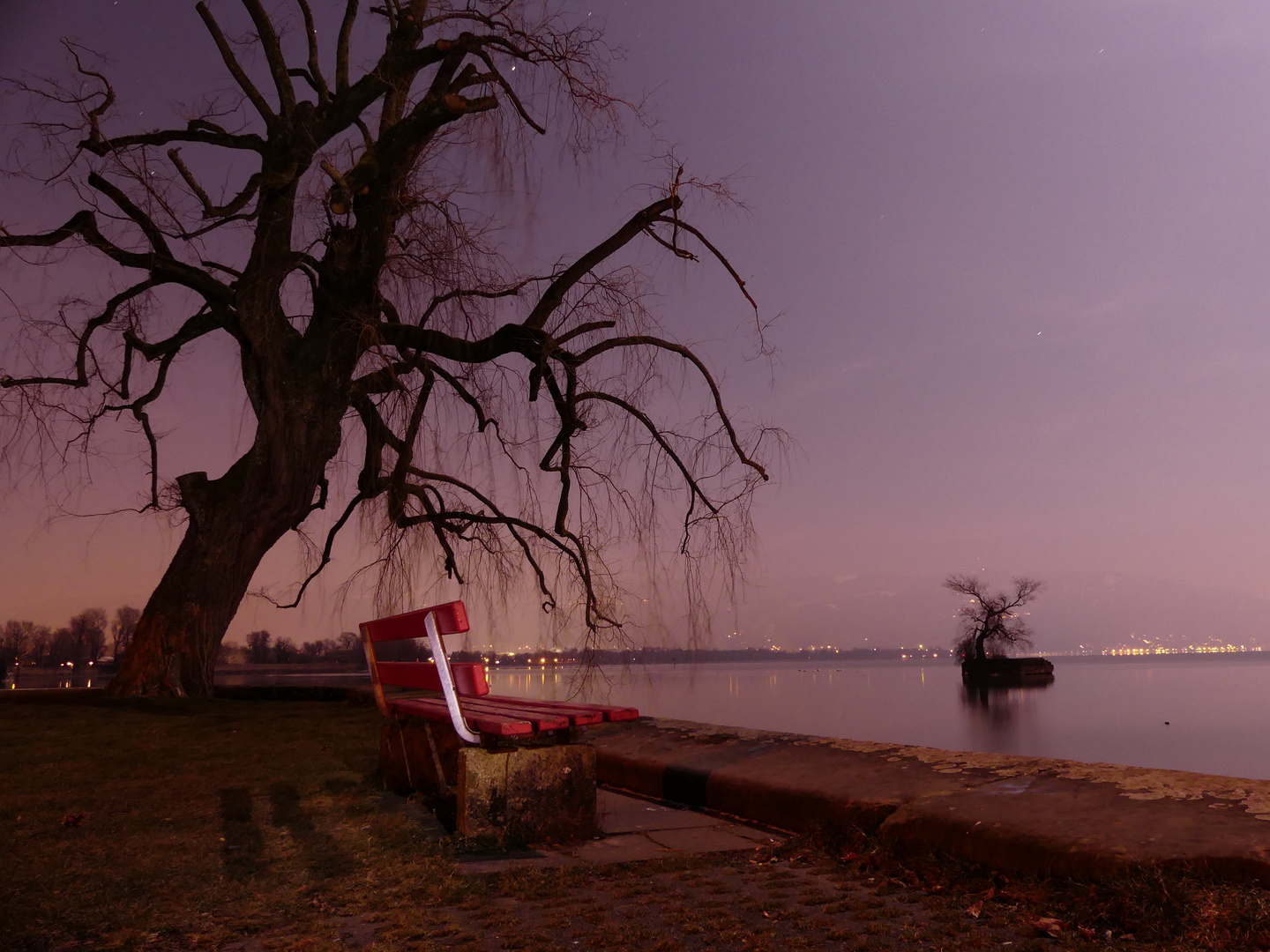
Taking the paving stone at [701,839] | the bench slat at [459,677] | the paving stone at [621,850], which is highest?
the bench slat at [459,677]

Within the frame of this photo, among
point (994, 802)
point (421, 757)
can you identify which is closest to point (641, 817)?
point (421, 757)

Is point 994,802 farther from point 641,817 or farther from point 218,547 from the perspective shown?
point 218,547

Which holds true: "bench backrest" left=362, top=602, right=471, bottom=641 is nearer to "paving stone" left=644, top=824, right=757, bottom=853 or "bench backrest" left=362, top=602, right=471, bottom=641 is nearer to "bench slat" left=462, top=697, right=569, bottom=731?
"bench slat" left=462, top=697, right=569, bottom=731

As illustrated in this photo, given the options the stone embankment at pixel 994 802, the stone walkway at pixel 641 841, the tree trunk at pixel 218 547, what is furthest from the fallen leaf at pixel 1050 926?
the tree trunk at pixel 218 547

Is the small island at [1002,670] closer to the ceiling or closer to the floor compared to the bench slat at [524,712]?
closer to the floor

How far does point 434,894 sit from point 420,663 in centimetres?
118

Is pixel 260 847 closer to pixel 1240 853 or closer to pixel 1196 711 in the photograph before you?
pixel 1240 853

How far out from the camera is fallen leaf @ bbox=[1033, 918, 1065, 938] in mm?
2451

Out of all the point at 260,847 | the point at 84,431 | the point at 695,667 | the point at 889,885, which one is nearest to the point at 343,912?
the point at 260,847

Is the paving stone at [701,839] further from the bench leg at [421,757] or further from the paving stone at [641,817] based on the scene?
the bench leg at [421,757]

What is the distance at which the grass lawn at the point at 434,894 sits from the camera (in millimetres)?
2451

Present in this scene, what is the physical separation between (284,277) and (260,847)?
5695 millimetres

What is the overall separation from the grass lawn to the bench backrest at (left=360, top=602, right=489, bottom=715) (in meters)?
0.61

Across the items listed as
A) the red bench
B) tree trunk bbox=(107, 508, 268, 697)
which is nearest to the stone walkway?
the red bench
